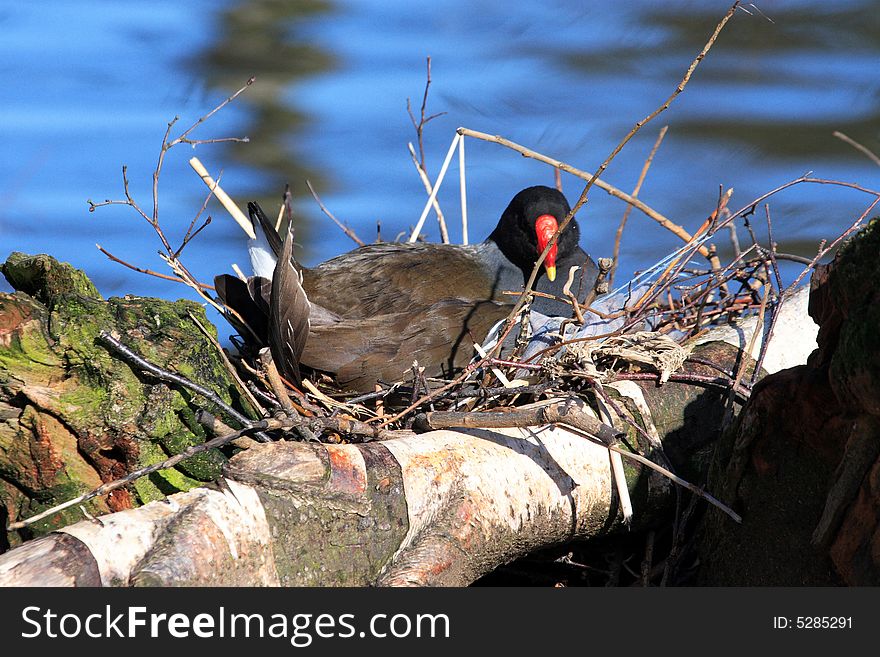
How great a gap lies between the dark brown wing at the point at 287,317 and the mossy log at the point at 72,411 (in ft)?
1.89

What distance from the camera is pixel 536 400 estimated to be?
2820 millimetres

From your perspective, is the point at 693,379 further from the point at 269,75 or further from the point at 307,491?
the point at 269,75

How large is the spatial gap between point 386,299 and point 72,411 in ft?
4.49

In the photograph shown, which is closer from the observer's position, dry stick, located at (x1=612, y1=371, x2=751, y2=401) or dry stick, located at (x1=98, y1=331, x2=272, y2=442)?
dry stick, located at (x1=98, y1=331, x2=272, y2=442)

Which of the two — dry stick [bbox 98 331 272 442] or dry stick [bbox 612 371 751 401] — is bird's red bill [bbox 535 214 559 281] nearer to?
dry stick [bbox 612 371 751 401]

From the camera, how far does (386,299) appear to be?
3.44 meters

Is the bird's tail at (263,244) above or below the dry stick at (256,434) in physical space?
above

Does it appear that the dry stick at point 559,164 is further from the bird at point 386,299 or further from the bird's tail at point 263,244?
the bird's tail at point 263,244

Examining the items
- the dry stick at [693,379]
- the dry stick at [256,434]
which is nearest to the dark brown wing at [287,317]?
the dry stick at [256,434]

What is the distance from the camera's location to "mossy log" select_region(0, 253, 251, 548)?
87.6 inches

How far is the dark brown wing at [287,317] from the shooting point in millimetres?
2910

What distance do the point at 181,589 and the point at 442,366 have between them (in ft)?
4.74

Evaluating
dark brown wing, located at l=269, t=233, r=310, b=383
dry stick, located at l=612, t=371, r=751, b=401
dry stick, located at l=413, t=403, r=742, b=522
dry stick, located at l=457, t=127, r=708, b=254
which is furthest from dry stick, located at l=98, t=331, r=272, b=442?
dry stick, located at l=457, t=127, r=708, b=254

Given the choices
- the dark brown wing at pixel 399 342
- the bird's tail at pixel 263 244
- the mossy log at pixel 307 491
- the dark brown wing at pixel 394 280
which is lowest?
the mossy log at pixel 307 491
